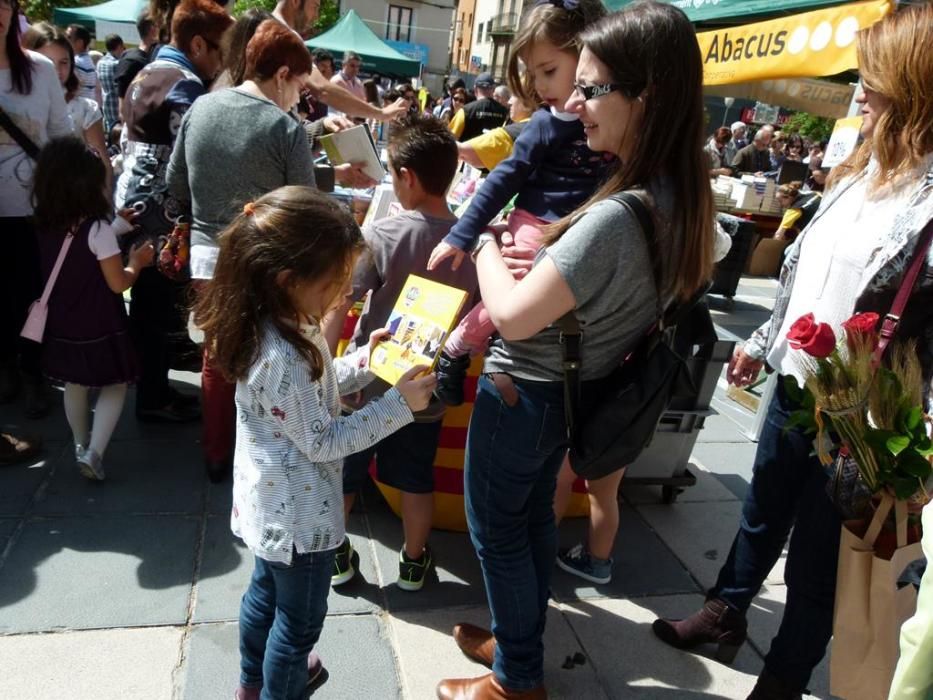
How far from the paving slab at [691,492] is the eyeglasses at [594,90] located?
2.17 meters

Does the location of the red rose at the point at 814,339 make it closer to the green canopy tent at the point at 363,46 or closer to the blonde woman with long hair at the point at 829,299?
the blonde woman with long hair at the point at 829,299

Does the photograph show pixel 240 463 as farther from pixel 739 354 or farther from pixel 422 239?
pixel 739 354

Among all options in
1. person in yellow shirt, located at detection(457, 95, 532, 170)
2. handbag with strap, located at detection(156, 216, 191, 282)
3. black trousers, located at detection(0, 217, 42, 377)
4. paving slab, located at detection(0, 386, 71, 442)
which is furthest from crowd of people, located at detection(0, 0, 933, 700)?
person in yellow shirt, located at detection(457, 95, 532, 170)

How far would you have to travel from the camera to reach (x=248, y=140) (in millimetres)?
2771

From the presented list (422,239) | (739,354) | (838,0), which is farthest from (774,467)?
(838,0)

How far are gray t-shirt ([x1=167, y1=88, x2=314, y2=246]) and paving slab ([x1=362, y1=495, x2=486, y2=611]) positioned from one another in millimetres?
1430

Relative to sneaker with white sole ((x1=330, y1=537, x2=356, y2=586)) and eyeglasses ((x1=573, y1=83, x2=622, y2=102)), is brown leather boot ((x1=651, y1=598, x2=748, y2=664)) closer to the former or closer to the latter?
sneaker with white sole ((x1=330, y1=537, x2=356, y2=586))

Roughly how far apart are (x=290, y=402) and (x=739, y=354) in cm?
151

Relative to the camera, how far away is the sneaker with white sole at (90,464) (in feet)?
10.2

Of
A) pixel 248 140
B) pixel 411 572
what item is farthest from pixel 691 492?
pixel 248 140

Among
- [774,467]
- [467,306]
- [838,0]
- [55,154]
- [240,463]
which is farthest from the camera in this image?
[838,0]

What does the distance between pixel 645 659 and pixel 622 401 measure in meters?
1.20

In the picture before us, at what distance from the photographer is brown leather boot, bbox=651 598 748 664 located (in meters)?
2.40

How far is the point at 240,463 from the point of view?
1.81 meters
